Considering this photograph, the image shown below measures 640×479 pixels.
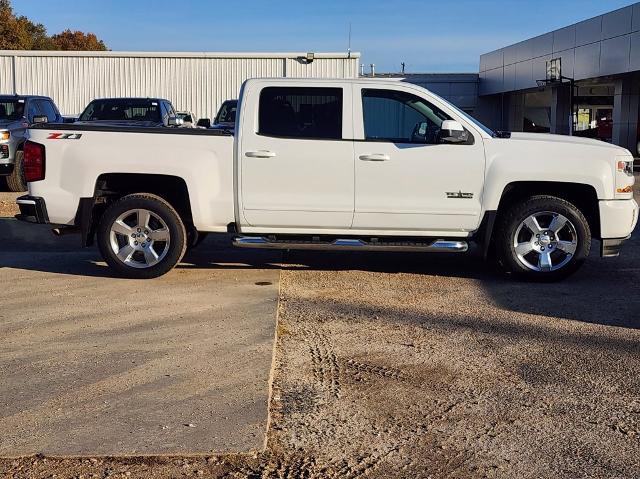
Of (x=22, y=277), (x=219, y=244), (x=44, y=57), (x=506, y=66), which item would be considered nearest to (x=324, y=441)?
(x=22, y=277)

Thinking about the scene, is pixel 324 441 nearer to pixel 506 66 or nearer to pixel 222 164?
pixel 222 164

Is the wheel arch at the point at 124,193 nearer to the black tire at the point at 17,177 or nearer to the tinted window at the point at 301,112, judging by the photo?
the tinted window at the point at 301,112

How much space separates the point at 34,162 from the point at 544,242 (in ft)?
16.6

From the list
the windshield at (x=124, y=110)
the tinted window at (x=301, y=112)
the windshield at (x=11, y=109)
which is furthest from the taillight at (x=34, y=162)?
the windshield at (x=11, y=109)

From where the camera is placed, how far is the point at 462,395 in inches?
183

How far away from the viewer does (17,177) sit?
48.7 feet

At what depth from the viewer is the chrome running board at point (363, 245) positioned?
24.5 feet

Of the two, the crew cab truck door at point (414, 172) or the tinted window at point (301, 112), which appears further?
the tinted window at point (301, 112)

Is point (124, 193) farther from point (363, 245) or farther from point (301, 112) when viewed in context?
point (363, 245)

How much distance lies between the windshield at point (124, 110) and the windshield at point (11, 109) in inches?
47.6

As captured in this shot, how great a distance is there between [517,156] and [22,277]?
16.9ft

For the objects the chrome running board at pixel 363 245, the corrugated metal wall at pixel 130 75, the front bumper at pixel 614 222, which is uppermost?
the corrugated metal wall at pixel 130 75

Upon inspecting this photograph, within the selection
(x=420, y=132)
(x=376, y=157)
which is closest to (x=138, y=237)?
(x=376, y=157)

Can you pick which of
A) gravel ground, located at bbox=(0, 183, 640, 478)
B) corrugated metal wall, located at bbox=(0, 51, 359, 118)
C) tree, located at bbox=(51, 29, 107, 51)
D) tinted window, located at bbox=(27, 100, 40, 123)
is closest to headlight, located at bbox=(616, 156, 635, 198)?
gravel ground, located at bbox=(0, 183, 640, 478)
